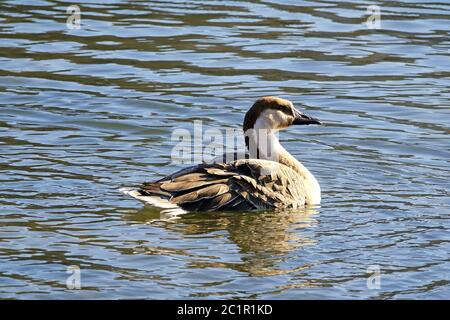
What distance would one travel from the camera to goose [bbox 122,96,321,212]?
12.2 m

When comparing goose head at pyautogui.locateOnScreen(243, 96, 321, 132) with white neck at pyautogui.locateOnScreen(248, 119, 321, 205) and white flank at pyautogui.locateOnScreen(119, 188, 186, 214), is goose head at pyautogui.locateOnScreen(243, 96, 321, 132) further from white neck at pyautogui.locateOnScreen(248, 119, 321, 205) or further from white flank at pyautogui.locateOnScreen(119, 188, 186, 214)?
white flank at pyautogui.locateOnScreen(119, 188, 186, 214)

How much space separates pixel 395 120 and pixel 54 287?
751 centimetres

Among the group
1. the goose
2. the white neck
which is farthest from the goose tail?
the white neck

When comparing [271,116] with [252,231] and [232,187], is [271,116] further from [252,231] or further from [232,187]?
[252,231]

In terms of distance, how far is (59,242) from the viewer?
1112cm

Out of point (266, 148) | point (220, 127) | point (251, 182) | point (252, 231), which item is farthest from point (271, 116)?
point (220, 127)

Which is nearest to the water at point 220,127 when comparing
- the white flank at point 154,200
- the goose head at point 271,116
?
the white flank at point 154,200

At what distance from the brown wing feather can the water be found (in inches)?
7.8

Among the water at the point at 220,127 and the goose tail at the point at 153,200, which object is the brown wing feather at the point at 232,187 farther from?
the water at the point at 220,127

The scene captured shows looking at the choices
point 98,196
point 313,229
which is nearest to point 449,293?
point 313,229

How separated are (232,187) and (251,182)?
218 mm

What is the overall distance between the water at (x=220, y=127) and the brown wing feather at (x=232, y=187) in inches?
7.8

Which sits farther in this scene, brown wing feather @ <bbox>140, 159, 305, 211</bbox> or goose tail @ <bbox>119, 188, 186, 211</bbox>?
brown wing feather @ <bbox>140, 159, 305, 211</bbox>
